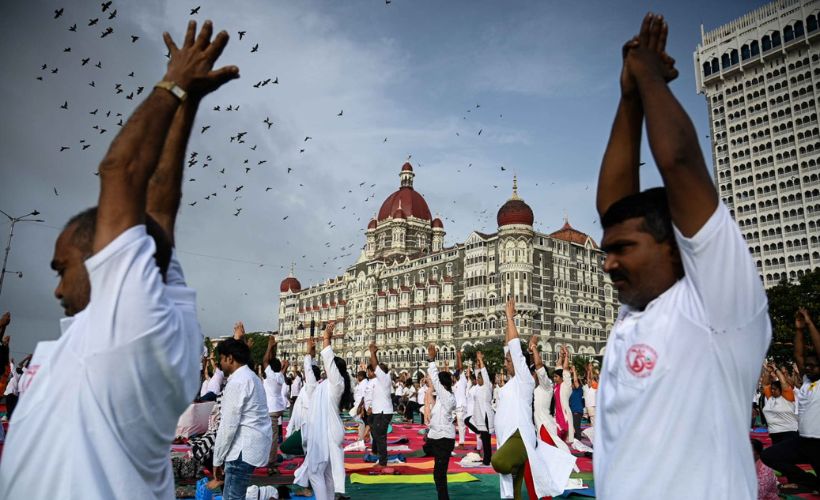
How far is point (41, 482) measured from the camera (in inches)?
64.3

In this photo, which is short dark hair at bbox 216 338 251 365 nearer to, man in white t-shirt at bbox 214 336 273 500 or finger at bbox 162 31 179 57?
man in white t-shirt at bbox 214 336 273 500

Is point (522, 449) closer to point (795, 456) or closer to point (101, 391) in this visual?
point (795, 456)

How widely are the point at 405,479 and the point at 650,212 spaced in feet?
29.7

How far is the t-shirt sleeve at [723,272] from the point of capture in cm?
161

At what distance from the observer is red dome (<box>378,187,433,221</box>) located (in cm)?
7700

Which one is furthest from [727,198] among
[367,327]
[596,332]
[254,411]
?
[254,411]

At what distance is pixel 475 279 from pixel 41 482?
5902cm

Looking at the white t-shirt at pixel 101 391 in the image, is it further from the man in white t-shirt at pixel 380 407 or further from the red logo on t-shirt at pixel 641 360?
the man in white t-shirt at pixel 380 407

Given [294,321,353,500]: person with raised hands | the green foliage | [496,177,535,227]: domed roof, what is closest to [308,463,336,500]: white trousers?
[294,321,353,500]: person with raised hands

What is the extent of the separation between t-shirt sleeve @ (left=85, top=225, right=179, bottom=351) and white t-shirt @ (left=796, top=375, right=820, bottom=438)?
8139 mm

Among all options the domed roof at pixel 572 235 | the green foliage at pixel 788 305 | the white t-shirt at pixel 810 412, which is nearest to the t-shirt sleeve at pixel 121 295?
the white t-shirt at pixel 810 412

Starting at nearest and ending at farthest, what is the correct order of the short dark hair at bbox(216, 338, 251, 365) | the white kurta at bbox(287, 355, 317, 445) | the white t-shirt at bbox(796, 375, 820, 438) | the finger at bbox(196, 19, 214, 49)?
the finger at bbox(196, 19, 214, 49) < the short dark hair at bbox(216, 338, 251, 365) < the white t-shirt at bbox(796, 375, 820, 438) < the white kurta at bbox(287, 355, 317, 445)

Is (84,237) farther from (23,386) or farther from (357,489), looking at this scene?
(357,489)

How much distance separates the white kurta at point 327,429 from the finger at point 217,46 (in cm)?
601
